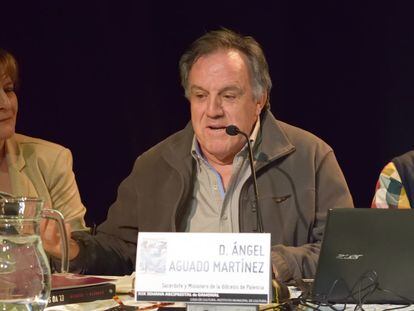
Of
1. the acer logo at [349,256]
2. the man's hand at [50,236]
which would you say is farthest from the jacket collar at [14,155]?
the acer logo at [349,256]

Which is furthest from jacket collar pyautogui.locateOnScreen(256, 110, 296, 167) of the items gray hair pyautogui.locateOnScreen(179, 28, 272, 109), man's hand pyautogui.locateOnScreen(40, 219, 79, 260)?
man's hand pyautogui.locateOnScreen(40, 219, 79, 260)

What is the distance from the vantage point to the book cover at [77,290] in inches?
63.1

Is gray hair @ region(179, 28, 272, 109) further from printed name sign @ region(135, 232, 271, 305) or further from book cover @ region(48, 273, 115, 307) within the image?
printed name sign @ region(135, 232, 271, 305)

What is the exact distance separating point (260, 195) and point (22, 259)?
44.7 inches

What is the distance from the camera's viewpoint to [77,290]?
164cm

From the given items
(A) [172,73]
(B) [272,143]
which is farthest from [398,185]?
(A) [172,73]

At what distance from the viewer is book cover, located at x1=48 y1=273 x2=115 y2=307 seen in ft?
5.25

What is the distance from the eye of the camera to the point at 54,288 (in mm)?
1607

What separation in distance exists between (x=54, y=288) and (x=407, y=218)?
29.1 inches

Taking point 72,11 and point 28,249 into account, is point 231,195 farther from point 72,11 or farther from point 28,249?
point 72,11

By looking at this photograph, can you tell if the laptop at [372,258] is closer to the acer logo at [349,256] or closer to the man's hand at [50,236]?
the acer logo at [349,256]

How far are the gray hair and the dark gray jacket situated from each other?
0.37ft

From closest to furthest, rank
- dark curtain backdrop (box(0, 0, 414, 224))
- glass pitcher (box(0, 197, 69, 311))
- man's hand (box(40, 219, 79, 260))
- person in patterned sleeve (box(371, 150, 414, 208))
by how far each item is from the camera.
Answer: glass pitcher (box(0, 197, 69, 311)) → man's hand (box(40, 219, 79, 260)) → person in patterned sleeve (box(371, 150, 414, 208)) → dark curtain backdrop (box(0, 0, 414, 224))

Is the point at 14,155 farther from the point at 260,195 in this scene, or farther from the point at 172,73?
the point at 172,73
